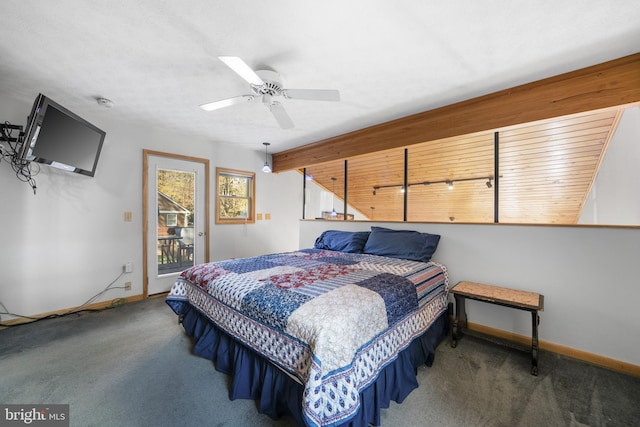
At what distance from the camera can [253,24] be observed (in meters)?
1.62

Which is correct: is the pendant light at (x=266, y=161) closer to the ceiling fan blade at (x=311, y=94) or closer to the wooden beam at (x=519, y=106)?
the wooden beam at (x=519, y=106)

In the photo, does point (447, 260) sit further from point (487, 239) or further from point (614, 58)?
point (614, 58)

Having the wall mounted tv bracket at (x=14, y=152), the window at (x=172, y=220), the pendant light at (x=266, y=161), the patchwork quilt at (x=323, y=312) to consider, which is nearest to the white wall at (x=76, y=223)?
the wall mounted tv bracket at (x=14, y=152)

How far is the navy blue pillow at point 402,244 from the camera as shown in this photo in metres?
2.79

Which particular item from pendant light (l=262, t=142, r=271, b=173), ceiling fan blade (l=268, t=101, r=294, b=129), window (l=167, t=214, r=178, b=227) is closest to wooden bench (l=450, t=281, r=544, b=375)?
ceiling fan blade (l=268, t=101, r=294, b=129)

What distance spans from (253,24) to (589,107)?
269 centimetres

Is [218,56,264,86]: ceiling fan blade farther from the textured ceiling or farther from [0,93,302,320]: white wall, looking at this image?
[0,93,302,320]: white wall

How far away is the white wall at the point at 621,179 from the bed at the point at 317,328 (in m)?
1.85

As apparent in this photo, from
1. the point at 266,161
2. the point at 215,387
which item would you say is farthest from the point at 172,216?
the point at 215,387

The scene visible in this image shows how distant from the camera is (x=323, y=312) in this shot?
1347 mm

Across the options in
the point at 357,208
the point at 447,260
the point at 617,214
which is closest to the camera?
the point at 617,214

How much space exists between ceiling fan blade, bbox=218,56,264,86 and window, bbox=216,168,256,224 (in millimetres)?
2740

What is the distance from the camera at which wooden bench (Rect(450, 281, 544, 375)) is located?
1.91 m

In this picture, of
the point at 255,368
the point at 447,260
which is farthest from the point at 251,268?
the point at 447,260
